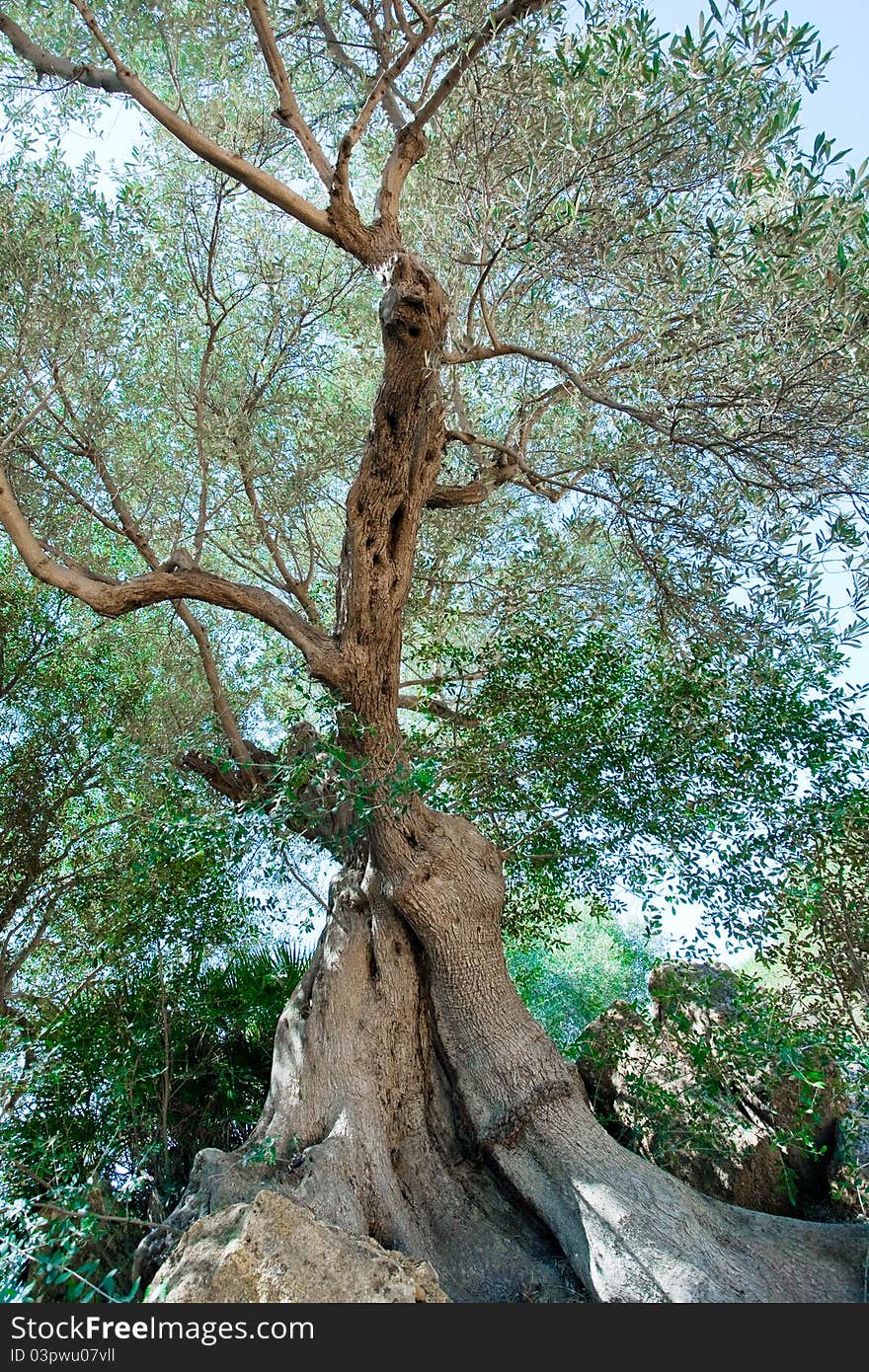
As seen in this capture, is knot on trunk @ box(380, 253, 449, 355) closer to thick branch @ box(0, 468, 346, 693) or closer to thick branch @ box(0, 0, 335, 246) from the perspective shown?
thick branch @ box(0, 0, 335, 246)

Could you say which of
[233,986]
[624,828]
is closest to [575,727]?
[624,828]

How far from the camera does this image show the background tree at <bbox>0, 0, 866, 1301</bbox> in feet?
14.3

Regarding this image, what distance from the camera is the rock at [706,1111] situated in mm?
5270

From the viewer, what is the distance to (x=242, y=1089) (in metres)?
6.23

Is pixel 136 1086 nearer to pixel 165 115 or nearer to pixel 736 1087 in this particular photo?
pixel 736 1087

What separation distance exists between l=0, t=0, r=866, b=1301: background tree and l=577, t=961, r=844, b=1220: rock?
834 millimetres

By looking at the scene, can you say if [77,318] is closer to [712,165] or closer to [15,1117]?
[712,165]

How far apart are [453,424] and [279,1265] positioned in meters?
7.22

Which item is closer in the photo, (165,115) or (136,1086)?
(165,115)

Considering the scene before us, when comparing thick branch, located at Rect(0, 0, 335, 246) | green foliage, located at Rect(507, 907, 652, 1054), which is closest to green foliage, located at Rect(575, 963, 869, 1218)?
thick branch, located at Rect(0, 0, 335, 246)

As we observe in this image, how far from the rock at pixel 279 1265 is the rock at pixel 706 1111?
8.79 feet

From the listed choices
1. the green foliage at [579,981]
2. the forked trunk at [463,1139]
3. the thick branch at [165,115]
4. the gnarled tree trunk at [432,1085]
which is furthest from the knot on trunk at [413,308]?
the green foliage at [579,981]

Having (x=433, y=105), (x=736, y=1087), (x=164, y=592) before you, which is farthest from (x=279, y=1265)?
(x=433, y=105)

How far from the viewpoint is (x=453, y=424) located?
8.34m
